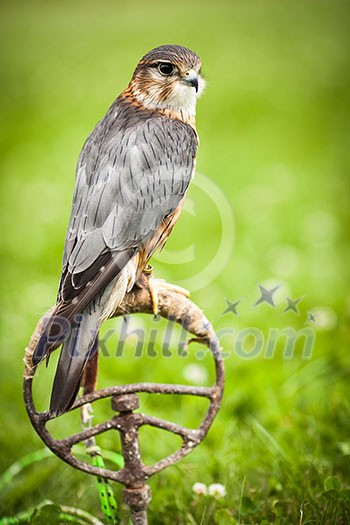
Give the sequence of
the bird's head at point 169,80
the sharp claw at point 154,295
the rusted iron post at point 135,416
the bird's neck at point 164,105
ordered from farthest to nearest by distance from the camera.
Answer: the bird's neck at point 164,105 → the bird's head at point 169,80 → the sharp claw at point 154,295 → the rusted iron post at point 135,416

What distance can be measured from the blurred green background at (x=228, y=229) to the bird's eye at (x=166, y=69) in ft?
5.02

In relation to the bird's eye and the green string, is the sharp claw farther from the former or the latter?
the bird's eye

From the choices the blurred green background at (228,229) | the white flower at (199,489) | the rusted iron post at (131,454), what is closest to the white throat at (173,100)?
the rusted iron post at (131,454)

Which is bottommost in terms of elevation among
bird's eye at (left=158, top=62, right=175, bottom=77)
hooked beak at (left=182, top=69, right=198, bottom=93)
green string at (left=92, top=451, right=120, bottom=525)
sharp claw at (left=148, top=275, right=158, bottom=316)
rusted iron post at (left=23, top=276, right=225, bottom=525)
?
green string at (left=92, top=451, right=120, bottom=525)

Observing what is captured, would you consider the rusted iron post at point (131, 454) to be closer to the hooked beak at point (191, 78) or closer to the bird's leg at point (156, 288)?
the bird's leg at point (156, 288)

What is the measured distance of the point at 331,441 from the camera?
10.0 ft

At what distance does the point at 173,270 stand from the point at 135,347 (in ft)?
4.33

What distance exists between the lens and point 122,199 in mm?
2420

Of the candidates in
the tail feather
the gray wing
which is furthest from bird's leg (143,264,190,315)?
the tail feather

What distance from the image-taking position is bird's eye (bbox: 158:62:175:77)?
2.59 meters

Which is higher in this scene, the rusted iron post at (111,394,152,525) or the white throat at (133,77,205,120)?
the white throat at (133,77,205,120)

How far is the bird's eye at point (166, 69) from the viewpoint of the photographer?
102 inches

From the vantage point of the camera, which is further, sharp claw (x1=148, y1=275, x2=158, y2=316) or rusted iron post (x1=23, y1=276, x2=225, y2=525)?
sharp claw (x1=148, y1=275, x2=158, y2=316)

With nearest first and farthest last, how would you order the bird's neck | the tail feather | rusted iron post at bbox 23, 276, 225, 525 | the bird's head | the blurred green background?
1. the tail feather
2. rusted iron post at bbox 23, 276, 225, 525
3. the bird's head
4. the bird's neck
5. the blurred green background
